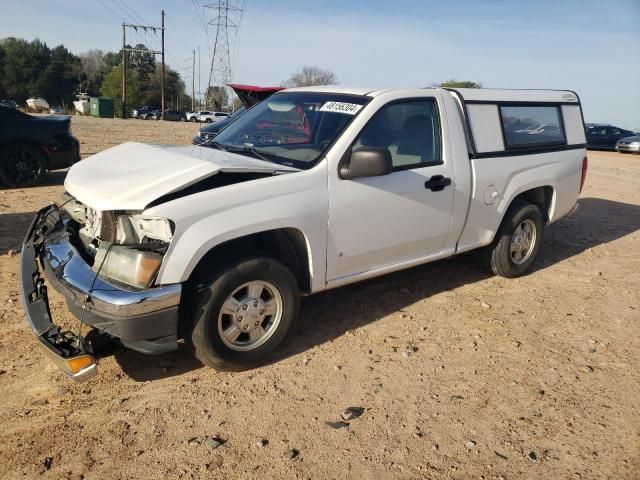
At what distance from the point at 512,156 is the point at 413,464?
338 centimetres

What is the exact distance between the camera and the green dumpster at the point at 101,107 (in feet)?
176

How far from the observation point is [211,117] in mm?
49406

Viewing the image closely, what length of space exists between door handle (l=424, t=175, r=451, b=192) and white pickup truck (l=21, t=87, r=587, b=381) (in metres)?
0.01

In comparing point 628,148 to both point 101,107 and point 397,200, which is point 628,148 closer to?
point 397,200

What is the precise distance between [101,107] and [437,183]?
56.2m

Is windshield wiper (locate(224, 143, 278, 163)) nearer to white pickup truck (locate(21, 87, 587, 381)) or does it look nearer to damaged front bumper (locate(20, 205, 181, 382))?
white pickup truck (locate(21, 87, 587, 381))

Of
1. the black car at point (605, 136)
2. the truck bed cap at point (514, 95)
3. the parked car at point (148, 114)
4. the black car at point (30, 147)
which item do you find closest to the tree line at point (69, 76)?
the parked car at point (148, 114)

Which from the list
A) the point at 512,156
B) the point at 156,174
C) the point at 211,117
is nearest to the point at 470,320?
the point at 512,156

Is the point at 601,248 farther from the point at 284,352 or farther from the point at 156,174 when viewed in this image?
the point at 156,174

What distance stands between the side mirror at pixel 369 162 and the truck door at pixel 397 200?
13 centimetres

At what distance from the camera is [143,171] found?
3441 mm

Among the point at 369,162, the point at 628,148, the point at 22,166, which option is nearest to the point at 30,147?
the point at 22,166

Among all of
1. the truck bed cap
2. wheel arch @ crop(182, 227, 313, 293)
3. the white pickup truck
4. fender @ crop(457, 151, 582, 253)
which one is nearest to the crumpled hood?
the white pickup truck

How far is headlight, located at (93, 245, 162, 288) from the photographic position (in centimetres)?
301
